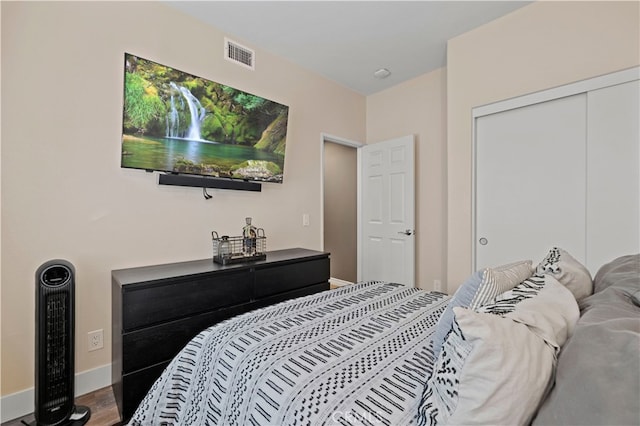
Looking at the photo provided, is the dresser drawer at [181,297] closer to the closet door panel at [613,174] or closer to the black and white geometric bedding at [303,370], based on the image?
the black and white geometric bedding at [303,370]

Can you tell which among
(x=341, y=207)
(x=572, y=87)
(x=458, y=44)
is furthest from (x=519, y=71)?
(x=341, y=207)

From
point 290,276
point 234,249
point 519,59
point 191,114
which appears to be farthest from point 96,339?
point 519,59

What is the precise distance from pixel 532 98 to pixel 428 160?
125 centimetres

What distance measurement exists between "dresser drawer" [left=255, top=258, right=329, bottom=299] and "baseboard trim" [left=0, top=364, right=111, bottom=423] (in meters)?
1.18

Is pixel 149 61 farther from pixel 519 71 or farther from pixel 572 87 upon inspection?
pixel 572 87

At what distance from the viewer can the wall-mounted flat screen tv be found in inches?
81.7

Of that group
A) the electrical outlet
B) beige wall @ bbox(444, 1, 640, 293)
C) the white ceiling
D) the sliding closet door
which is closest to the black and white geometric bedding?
the electrical outlet

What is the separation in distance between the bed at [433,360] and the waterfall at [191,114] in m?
1.60

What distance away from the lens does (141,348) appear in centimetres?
171

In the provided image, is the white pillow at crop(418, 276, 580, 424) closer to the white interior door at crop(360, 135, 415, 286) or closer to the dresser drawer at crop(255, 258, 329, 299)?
the dresser drawer at crop(255, 258, 329, 299)

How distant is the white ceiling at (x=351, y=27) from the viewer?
2348 millimetres

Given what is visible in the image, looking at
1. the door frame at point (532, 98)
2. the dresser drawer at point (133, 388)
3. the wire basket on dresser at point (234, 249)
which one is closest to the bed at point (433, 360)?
the dresser drawer at point (133, 388)

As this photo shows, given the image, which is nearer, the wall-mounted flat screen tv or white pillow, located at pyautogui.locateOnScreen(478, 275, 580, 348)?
white pillow, located at pyautogui.locateOnScreen(478, 275, 580, 348)

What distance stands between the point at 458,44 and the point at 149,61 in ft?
8.87
